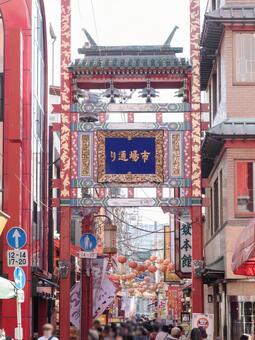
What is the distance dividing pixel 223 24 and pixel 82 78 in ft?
16.5

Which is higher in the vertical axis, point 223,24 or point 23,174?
point 223,24

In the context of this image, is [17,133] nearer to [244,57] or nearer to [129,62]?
[129,62]

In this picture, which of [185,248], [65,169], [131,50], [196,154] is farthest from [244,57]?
[185,248]

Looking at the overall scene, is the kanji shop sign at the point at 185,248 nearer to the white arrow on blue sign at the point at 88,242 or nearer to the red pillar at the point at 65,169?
the white arrow on blue sign at the point at 88,242

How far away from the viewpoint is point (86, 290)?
33594 mm

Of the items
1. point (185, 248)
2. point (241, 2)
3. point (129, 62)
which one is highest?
point (241, 2)

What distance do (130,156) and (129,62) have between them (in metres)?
3.29

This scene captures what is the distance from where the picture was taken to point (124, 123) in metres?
27.8

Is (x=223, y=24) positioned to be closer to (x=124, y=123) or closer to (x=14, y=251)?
(x=124, y=123)

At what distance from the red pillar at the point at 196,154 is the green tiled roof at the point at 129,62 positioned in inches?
23.6

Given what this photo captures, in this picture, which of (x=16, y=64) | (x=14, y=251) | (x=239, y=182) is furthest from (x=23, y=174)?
(x=14, y=251)

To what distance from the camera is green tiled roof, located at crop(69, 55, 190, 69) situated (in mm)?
28422

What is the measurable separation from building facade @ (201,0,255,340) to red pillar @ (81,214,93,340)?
5426 mm

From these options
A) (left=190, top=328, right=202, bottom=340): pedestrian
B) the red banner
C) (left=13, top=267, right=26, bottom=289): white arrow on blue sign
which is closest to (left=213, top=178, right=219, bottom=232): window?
(left=190, top=328, right=202, bottom=340): pedestrian
